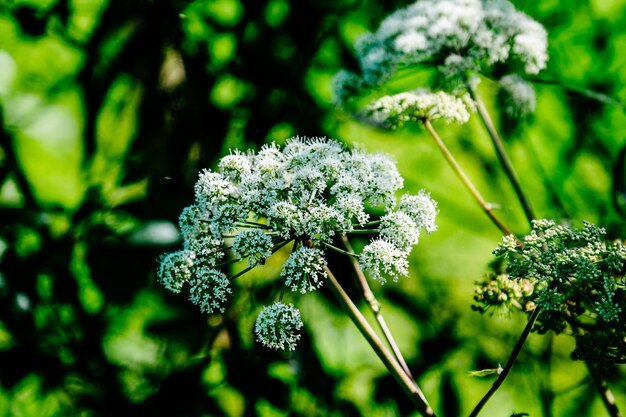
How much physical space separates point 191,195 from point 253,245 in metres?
1.17

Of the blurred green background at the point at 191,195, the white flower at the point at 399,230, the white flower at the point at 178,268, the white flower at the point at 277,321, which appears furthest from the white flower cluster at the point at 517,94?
the white flower at the point at 178,268

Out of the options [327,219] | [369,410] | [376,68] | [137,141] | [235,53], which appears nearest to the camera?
[327,219]

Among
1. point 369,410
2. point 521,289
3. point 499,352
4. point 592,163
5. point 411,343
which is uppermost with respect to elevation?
point 592,163

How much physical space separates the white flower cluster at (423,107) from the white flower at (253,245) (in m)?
0.71

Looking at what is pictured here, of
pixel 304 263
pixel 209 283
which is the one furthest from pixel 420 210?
pixel 209 283

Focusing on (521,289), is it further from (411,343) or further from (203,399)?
(203,399)

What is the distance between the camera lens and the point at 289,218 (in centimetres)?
113

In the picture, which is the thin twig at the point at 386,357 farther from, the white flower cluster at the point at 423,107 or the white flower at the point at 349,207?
the white flower cluster at the point at 423,107

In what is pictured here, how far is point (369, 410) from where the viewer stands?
1947 millimetres

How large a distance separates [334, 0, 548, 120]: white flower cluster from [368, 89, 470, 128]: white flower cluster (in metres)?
0.09

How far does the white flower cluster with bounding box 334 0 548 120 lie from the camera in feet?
5.17

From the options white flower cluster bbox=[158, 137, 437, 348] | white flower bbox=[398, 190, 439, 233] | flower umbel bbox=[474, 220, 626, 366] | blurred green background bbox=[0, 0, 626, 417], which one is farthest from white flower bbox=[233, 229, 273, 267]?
blurred green background bbox=[0, 0, 626, 417]

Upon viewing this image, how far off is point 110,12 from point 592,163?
2677mm

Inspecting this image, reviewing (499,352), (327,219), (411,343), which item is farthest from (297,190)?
(499,352)
